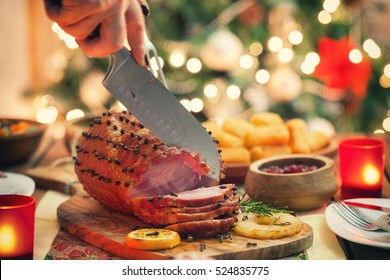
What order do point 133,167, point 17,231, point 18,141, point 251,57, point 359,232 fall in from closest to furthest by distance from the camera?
point 17,231, point 359,232, point 133,167, point 18,141, point 251,57

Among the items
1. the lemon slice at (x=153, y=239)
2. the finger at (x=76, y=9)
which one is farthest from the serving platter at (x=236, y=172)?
the finger at (x=76, y=9)

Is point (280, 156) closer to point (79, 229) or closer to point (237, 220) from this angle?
point (237, 220)

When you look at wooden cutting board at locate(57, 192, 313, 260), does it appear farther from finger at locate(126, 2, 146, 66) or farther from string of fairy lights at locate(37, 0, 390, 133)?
string of fairy lights at locate(37, 0, 390, 133)

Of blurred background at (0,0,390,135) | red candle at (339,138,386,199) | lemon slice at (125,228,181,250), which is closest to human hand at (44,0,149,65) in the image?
lemon slice at (125,228,181,250)

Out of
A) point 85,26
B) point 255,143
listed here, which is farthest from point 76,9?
point 255,143

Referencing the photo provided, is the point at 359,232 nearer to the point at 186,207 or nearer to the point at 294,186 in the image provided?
the point at 294,186
